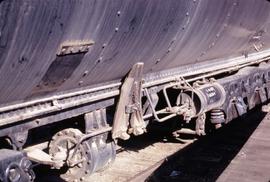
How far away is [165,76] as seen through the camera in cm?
583

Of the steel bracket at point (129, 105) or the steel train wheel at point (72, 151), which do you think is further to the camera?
the steel bracket at point (129, 105)

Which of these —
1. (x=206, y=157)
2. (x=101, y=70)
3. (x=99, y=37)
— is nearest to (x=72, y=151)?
(x=101, y=70)

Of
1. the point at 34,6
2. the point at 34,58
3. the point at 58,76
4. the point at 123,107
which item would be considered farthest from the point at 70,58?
the point at 123,107

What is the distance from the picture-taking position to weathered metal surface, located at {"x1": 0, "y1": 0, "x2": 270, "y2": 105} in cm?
340

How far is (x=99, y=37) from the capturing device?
4.11 meters

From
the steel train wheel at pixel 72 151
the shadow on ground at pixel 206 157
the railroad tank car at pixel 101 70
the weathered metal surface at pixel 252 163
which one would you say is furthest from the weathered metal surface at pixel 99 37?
the shadow on ground at pixel 206 157

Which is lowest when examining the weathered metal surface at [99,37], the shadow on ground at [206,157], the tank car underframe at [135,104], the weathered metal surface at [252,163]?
the shadow on ground at [206,157]

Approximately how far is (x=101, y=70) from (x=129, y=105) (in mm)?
568

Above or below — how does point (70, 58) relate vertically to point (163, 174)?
above

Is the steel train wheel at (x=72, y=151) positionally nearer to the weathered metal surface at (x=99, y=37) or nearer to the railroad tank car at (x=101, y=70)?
the railroad tank car at (x=101, y=70)

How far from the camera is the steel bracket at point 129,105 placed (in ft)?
16.2

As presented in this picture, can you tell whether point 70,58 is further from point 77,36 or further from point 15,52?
point 15,52

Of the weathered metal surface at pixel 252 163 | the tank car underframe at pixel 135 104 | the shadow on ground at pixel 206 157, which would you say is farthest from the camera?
the shadow on ground at pixel 206 157

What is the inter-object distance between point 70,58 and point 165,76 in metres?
1.98
